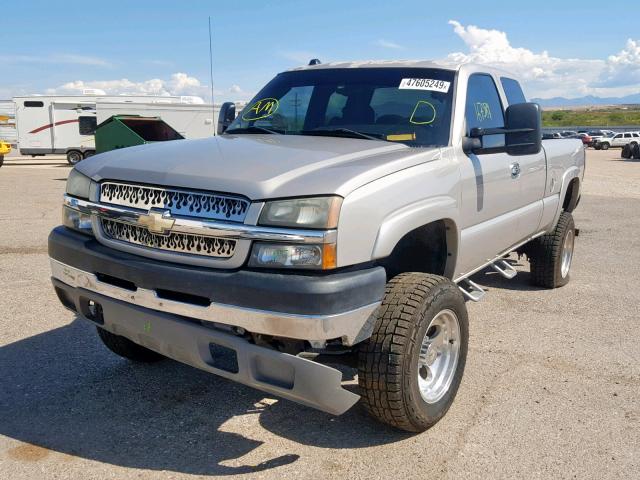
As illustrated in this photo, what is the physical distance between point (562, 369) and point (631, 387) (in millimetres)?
438

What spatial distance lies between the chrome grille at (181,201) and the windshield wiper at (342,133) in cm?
133

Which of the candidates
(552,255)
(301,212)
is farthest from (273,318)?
(552,255)

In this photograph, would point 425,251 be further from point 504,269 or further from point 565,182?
point 565,182

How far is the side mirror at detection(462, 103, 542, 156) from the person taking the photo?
12.1ft

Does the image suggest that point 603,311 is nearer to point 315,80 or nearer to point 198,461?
point 315,80

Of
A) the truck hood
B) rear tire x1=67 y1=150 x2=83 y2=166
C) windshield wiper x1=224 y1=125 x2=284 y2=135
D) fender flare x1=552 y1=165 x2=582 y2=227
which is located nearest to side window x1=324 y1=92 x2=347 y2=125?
windshield wiper x1=224 y1=125 x2=284 y2=135

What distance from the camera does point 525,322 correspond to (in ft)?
16.9

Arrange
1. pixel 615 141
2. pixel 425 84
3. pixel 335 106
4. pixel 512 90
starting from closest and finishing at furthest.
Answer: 1. pixel 425 84
2. pixel 335 106
3. pixel 512 90
4. pixel 615 141

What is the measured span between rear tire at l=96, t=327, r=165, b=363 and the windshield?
1.63 m

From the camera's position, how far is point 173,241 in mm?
2762

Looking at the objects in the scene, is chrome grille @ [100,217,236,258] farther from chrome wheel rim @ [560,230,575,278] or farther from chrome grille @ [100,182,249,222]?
chrome wheel rim @ [560,230,575,278]

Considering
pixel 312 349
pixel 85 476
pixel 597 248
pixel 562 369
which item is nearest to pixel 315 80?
pixel 312 349

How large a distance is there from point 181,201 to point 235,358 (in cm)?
76

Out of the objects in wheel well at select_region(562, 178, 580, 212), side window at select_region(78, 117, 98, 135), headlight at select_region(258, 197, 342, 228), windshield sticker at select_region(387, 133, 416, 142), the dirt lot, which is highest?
side window at select_region(78, 117, 98, 135)
